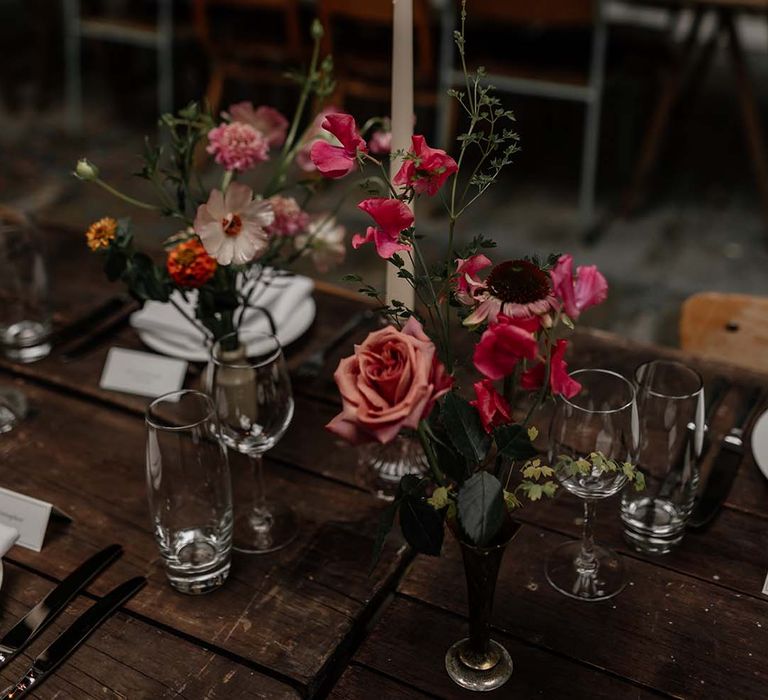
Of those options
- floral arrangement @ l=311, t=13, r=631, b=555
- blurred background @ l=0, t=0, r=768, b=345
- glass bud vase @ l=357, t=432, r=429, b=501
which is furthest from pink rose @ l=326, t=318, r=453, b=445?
blurred background @ l=0, t=0, r=768, b=345

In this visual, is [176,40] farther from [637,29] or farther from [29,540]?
[29,540]

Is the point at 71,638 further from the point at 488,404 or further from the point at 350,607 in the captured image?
the point at 488,404

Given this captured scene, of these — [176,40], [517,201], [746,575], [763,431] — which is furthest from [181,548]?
[176,40]

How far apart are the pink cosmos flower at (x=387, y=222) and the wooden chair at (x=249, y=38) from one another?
2.94 m

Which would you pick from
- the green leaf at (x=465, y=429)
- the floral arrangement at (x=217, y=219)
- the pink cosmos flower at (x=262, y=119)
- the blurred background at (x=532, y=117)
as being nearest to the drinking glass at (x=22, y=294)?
the floral arrangement at (x=217, y=219)

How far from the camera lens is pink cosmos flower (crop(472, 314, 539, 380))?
0.71 m

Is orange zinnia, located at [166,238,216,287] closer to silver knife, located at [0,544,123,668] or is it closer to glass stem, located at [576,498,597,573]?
silver knife, located at [0,544,123,668]

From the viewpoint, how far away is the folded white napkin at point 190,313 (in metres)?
1.45

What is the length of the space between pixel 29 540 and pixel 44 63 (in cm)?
420

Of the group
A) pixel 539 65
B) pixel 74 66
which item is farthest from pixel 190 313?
pixel 74 66

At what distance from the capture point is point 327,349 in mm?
1456

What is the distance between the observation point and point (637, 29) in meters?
3.92

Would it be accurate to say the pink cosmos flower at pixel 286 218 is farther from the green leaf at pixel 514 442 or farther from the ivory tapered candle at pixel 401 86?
the green leaf at pixel 514 442

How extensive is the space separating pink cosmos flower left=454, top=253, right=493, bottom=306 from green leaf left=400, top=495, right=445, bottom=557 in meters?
0.17
